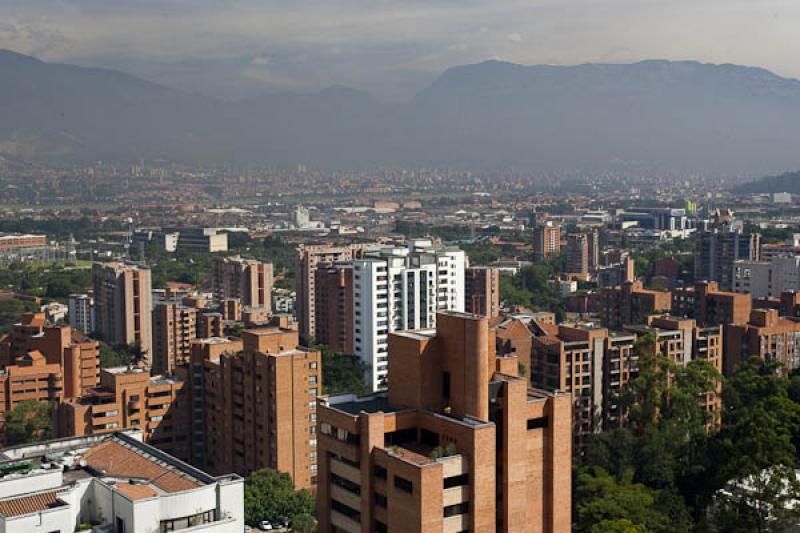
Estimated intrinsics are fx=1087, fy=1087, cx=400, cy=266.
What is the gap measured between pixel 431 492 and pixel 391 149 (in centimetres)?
14887

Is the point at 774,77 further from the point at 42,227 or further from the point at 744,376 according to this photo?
the point at 744,376

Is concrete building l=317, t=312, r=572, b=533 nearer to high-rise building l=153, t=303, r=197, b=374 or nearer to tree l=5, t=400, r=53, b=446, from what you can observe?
tree l=5, t=400, r=53, b=446

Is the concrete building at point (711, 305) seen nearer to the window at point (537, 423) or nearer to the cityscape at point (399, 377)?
the cityscape at point (399, 377)

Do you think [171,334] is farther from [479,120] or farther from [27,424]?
[479,120]

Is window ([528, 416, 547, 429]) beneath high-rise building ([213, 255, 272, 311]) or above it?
above

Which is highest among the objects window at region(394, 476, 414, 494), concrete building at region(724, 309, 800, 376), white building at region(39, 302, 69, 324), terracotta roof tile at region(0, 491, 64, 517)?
window at region(394, 476, 414, 494)

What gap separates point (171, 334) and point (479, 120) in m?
147

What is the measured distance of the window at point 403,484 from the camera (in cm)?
691

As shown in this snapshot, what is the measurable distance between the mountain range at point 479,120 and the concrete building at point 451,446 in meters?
121

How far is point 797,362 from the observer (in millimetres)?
20141

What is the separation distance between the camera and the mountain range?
5354 inches

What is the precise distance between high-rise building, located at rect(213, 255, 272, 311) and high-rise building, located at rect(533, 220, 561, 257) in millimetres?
18284

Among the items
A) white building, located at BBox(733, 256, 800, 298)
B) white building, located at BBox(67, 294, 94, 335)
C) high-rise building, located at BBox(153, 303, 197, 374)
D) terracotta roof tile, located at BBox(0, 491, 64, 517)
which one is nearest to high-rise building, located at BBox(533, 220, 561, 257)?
white building, located at BBox(733, 256, 800, 298)

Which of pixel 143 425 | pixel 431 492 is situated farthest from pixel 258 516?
pixel 431 492
